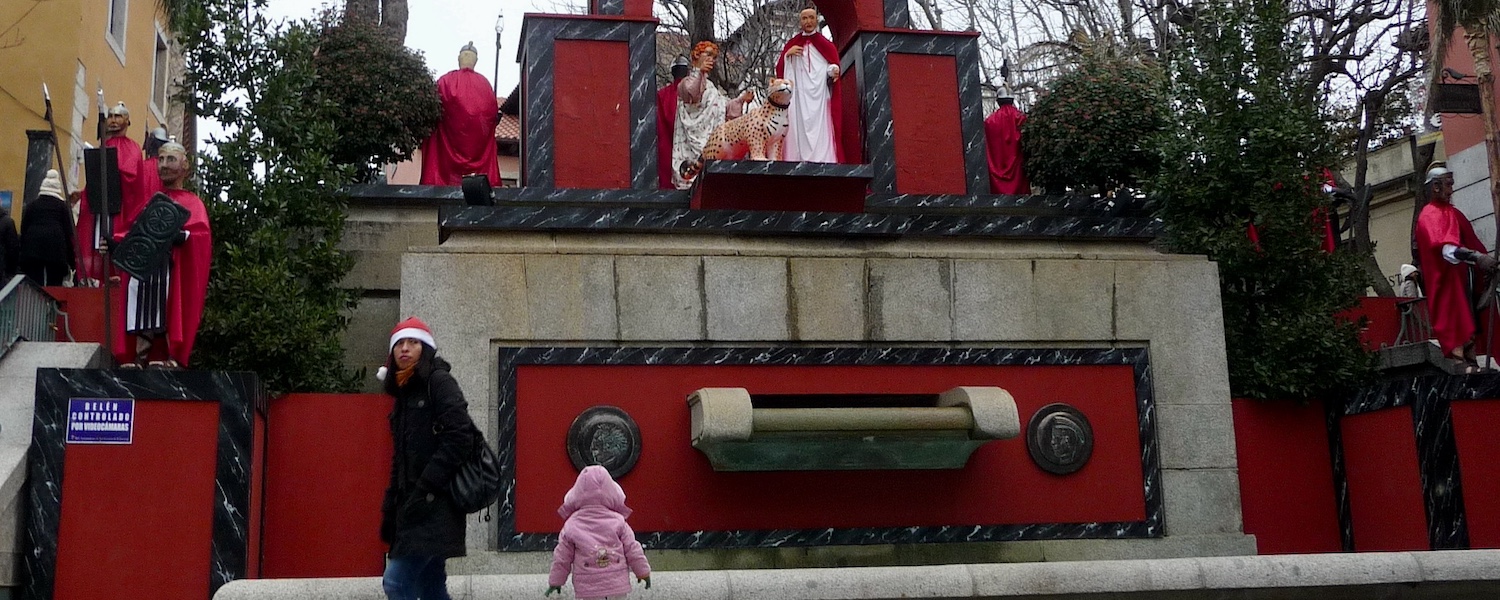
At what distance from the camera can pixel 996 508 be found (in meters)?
10.4

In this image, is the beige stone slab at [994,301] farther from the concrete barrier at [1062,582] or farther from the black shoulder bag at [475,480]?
the black shoulder bag at [475,480]

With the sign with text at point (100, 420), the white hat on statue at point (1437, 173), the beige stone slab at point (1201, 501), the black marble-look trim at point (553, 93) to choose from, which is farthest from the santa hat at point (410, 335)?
the white hat on statue at point (1437, 173)

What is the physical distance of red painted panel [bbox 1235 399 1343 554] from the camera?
11.1 metres

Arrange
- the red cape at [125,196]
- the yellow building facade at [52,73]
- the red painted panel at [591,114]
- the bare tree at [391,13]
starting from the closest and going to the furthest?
the red cape at [125,196]
the red painted panel at [591,114]
the bare tree at [391,13]
the yellow building facade at [52,73]

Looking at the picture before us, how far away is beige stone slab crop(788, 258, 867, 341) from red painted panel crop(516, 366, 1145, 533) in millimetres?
268

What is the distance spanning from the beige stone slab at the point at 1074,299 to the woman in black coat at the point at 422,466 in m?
5.13

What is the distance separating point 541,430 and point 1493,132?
10.9 meters

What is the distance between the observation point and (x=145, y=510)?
883 cm

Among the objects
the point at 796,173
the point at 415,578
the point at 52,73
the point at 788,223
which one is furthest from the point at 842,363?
the point at 52,73

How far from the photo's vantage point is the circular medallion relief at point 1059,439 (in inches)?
414

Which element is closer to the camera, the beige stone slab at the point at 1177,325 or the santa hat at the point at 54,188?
the beige stone slab at the point at 1177,325

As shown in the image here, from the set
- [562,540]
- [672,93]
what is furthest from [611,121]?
[562,540]

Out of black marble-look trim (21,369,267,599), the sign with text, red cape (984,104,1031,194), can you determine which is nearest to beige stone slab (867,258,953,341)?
red cape (984,104,1031,194)

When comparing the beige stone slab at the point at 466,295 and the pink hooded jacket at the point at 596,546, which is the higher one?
the beige stone slab at the point at 466,295
